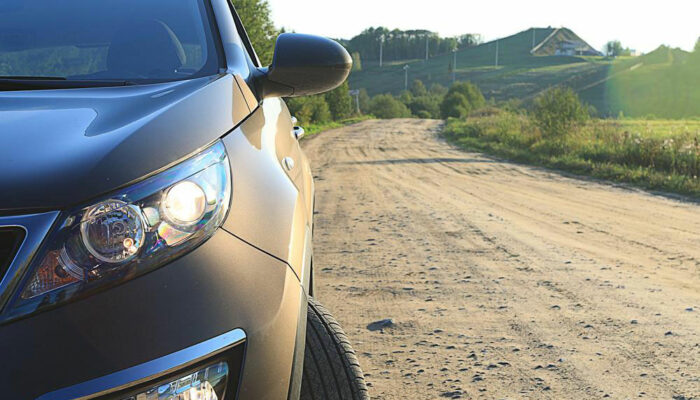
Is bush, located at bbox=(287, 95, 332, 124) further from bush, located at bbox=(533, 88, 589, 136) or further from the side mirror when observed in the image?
the side mirror

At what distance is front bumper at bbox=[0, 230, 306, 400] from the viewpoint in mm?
1045

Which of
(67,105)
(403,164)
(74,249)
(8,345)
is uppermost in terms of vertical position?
(67,105)

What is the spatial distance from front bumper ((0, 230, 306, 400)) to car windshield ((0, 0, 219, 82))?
0.96m

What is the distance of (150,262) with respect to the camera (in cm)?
119

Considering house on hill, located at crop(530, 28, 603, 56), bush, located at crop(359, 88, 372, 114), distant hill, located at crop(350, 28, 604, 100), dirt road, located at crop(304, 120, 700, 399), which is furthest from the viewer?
house on hill, located at crop(530, 28, 603, 56)

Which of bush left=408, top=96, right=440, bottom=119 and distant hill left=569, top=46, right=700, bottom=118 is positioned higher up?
distant hill left=569, top=46, right=700, bottom=118

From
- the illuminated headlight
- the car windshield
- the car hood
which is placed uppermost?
the car windshield

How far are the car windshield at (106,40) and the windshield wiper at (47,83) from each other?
0.03 metres

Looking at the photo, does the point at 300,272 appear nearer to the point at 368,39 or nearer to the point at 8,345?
the point at 8,345

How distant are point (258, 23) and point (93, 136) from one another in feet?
75.4

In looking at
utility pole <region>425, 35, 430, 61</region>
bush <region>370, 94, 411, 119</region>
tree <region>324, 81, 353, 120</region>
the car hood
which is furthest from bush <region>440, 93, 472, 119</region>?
utility pole <region>425, 35, 430, 61</region>

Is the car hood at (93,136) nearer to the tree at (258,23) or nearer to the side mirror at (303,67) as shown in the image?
the side mirror at (303,67)

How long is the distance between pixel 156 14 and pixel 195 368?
1629mm

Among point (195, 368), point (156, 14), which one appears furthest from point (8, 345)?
point (156, 14)
